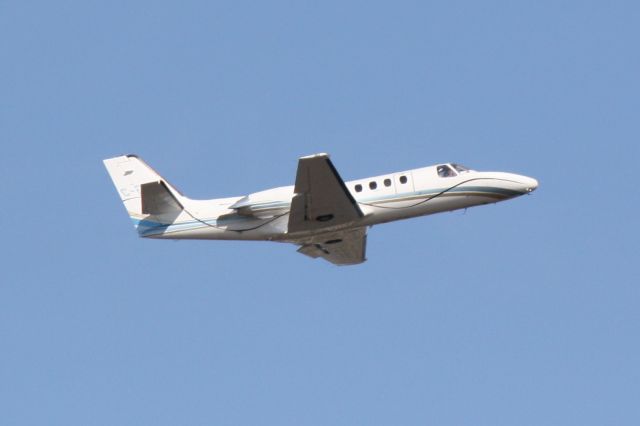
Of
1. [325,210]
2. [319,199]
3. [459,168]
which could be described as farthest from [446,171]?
[319,199]

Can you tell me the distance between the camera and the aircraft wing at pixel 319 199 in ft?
112

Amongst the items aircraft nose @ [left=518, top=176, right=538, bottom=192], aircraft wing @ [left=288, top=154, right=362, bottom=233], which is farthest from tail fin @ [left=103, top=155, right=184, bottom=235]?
aircraft nose @ [left=518, top=176, right=538, bottom=192]

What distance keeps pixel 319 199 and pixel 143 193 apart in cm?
664

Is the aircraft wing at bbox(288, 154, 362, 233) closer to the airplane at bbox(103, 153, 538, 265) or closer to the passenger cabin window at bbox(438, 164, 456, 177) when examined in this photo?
the airplane at bbox(103, 153, 538, 265)

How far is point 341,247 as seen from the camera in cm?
4016

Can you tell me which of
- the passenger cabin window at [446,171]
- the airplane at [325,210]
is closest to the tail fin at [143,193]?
the airplane at [325,210]

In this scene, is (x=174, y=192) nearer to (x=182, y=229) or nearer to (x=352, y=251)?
(x=182, y=229)

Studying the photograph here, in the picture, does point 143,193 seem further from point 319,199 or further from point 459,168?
point 459,168

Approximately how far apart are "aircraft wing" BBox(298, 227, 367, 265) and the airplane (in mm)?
101

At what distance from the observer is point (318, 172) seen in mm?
34250

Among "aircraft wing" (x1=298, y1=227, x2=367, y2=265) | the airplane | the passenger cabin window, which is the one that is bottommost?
"aircraft wing" (x1=298, y1=227, x2=367, y2=265)

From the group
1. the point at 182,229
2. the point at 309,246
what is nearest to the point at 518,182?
the point at 309,246

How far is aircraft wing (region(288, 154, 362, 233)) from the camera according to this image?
34.1 m

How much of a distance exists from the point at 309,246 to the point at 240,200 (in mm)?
3606
